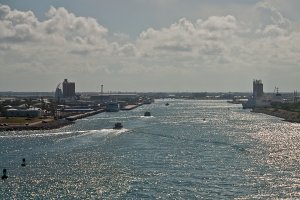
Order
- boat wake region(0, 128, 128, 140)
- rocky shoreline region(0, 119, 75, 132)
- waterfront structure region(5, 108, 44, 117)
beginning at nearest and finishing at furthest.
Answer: boat wake region(0, 128, 128, 140), rocky shoreline region(0, 119, 75, 132), waterfront structure region(5, 108, 44, 117)

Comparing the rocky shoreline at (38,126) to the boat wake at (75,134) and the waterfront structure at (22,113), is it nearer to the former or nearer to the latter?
the boat wake at (75,134)

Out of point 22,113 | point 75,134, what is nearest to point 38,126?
point 75,134

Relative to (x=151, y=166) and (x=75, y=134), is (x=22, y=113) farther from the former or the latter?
(x=151, y=166)

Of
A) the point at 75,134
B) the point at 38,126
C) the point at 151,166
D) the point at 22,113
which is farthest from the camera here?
the point at 22,113

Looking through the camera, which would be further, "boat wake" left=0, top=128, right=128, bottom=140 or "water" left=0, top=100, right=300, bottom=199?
"boat wake" left=0, top=128, right=128, bottom=140

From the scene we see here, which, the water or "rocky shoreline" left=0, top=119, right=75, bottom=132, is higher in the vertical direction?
"rocky shoreline" left=0, top=119, right=75, bottom=132

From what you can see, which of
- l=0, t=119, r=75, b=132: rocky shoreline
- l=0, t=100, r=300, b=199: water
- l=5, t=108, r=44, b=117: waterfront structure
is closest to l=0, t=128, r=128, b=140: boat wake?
l=0, t=100, r=300, b=199: water

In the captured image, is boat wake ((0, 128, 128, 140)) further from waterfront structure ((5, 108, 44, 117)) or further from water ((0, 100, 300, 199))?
waterfront structure ((5, 108, 44, 117))

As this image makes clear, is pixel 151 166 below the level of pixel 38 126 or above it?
below

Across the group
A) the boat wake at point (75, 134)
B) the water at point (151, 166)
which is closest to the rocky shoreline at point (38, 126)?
the boat wake at point (75, 134)
